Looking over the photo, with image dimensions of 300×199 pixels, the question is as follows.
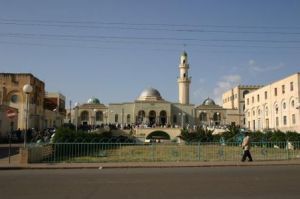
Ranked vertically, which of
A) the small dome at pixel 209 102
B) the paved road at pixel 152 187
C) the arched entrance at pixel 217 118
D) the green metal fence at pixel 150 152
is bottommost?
the paved road at pixel 152 187

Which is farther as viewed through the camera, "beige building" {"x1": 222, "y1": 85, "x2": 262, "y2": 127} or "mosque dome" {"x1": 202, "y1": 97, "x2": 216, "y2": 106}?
"mosque dome" {"x1": 202, "y1": 97, "x2": 216, "y2": 106}

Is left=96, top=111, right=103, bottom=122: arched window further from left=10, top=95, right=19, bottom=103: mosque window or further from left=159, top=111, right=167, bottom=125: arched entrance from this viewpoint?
left=10, top=95, right=19, bottom=103: mosque window

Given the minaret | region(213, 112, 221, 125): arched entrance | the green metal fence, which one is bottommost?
the green metal fence

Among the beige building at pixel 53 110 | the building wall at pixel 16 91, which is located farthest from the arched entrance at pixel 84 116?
the building wall at pixel 16 91

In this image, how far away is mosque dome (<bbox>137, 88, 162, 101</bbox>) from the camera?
97625 millimetres

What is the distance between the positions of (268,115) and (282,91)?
309 inches

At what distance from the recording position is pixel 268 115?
66.9 m

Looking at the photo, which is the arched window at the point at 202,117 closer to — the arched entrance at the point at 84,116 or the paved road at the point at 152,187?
the arched entrance at the point at 84,116

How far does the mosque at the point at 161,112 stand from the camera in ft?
305

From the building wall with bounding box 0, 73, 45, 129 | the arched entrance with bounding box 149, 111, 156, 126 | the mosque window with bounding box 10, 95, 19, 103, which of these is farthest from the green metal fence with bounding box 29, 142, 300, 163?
the arched entrance with bounding box 149, 111, 156, 126

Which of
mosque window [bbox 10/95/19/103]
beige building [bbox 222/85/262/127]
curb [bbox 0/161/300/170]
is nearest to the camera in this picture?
curb [bbox 0/161/300/170]

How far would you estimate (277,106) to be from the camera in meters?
62.7

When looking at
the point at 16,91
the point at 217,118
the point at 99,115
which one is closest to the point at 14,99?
the point at 16,91

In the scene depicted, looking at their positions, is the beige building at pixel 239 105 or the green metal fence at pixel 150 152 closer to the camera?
the green metal fence at pixel 150 152
